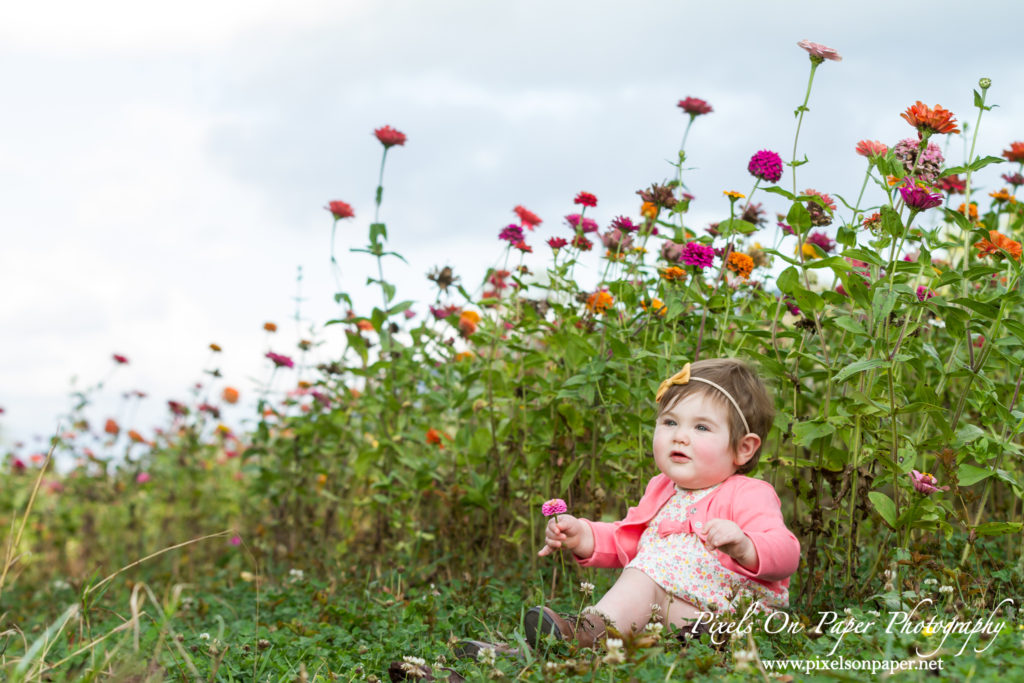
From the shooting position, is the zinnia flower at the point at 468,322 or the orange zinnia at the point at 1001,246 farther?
the zinnia flower at the point at 468,322

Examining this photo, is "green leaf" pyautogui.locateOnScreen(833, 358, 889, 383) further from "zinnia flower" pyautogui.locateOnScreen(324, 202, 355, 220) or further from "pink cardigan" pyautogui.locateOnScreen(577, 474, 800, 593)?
"zinnia flower" pyautogui.locateOnScreen(324, 202, 355, 220)

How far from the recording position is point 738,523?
2.70m

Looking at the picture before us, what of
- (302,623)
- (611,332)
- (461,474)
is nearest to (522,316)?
(611,332)

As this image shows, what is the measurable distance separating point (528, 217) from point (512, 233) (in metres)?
0.23

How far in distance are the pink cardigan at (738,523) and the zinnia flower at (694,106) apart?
4.99 feet

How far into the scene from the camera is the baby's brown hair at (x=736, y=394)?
2842 mm

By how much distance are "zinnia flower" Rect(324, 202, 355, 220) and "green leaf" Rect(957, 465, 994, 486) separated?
2797 millimetres

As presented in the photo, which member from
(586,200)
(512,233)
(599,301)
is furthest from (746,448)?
(512,233)

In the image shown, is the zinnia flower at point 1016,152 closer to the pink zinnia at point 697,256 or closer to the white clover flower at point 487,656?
the pink zinnia at point 697,256

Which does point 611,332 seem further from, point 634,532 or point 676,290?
point 634,532

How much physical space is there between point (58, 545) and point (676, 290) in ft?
17.4

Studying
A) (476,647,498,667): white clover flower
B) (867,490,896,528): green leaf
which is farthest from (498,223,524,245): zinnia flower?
(476,647,498,667): white clover flower

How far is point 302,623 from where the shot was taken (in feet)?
11.1

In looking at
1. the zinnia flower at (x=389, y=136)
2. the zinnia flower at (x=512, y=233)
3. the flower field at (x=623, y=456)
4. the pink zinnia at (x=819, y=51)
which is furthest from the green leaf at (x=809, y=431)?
the zinnia flower at (x=389, y=136)
